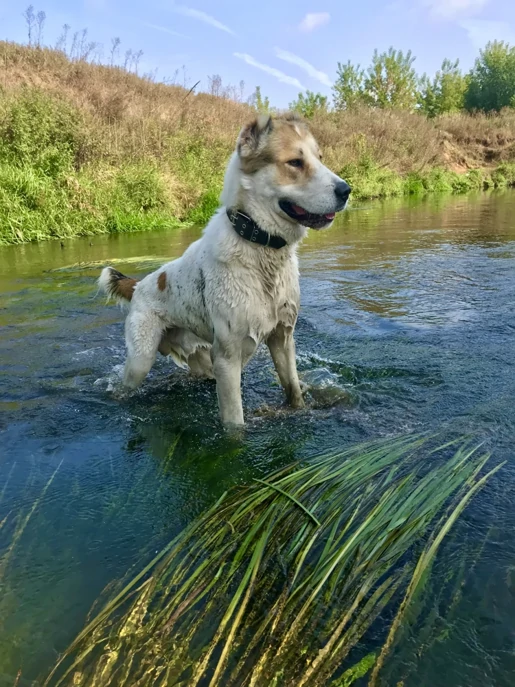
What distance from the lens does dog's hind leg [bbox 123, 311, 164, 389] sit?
5.00 m

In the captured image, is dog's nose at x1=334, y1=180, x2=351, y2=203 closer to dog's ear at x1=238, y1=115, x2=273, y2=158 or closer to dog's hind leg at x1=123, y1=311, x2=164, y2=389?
dog's ear at x1=238, y1=115, x2=273, y2=158

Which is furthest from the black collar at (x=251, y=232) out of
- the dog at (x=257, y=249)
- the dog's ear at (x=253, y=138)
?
the dog's ear at (x=253, y=138)

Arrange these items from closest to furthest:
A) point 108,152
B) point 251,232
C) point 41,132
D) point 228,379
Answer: point 251,232, point 228,379, point 41,132, point 108,152

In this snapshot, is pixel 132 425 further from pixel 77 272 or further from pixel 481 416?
pixel 77 272

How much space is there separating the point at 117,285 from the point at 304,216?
2446mm

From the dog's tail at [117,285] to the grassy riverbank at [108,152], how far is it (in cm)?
1148

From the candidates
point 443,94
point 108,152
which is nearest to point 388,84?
point 443,94

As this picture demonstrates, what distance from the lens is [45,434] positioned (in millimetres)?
4445

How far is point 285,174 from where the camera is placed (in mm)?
3865

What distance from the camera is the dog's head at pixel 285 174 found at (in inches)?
149

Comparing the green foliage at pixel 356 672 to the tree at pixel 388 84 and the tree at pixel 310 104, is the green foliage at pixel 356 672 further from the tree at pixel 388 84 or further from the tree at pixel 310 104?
the tree at pixel 388 84

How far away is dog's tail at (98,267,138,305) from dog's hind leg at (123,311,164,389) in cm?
46

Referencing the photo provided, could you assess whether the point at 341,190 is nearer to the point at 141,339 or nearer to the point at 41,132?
the point at 141,339

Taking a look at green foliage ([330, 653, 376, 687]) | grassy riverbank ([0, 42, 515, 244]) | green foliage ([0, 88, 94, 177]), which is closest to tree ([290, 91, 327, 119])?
grassy riverbank ([0, 42, 515, 244])
